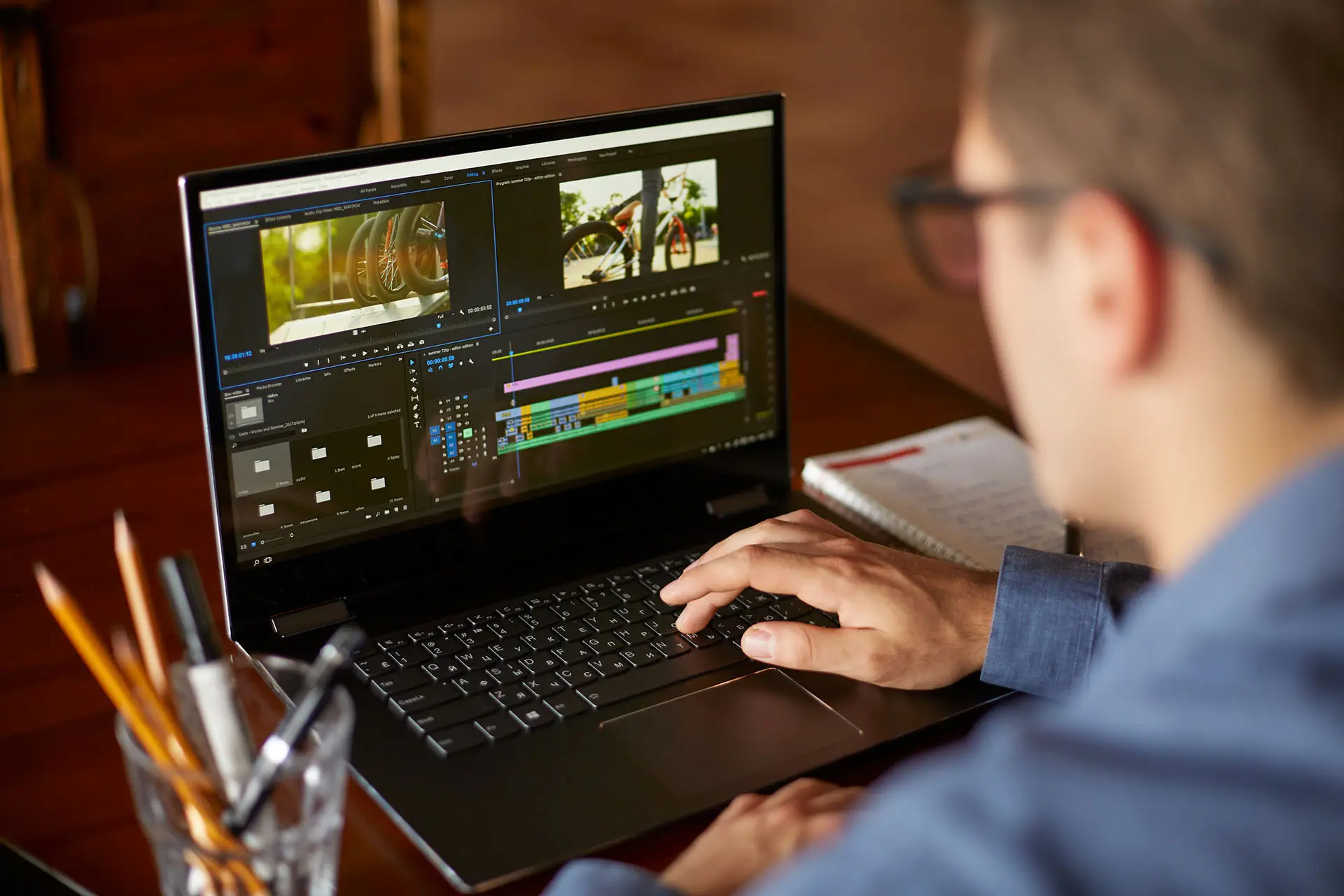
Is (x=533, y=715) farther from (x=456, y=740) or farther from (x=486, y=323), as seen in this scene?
(x=486, y=323)

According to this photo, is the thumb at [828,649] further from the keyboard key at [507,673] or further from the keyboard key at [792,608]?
the keyboard key at [507,673]

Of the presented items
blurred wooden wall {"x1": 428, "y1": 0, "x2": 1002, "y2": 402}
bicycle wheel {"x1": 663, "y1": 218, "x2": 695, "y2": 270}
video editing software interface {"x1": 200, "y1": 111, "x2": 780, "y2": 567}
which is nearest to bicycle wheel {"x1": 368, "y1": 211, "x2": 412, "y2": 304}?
video editing software interface {"x1": 200, "y1": 111, "x2": 780, "y2": 567}

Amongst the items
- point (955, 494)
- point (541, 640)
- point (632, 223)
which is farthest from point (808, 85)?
point (541, 640)

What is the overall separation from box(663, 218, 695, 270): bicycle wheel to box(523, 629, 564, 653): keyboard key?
333 mm

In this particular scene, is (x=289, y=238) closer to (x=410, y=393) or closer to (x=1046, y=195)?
(x=410, y=393)

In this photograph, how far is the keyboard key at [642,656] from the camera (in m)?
1.04

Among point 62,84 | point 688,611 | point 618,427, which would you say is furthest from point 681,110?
point 62,84

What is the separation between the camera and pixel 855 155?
173 inches

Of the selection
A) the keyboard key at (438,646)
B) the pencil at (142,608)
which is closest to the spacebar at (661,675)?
the keyboard key at (438,646)

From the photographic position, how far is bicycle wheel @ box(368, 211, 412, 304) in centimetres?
104

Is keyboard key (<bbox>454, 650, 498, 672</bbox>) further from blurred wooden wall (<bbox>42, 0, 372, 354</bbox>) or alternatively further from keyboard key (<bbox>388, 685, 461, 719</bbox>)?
blurred wooden wall (<bbox>42, 0, 372, 354</bbox>)

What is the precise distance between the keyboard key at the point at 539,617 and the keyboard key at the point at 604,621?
0.08 feet

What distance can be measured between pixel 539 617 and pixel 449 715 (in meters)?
0.14

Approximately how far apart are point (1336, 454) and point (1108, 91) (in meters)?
0.18
